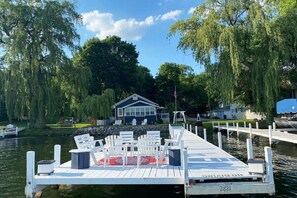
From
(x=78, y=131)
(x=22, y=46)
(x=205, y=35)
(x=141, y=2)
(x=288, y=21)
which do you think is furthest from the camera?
(x=78, y=131)

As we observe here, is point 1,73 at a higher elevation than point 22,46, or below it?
below

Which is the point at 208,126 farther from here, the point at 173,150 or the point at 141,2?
the point at 173,150

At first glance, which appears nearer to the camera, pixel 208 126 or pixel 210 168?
pixel 210 168

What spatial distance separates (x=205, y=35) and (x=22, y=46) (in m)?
16.8

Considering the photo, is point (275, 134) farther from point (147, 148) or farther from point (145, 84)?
point (145, 84)

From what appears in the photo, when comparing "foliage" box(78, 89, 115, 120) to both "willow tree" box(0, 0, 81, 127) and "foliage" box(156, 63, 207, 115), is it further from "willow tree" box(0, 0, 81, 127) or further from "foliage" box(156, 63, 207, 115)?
"foliage" box(156, 63, 207, 115)

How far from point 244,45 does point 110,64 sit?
25301 mm

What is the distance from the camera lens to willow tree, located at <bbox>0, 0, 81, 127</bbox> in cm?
2769

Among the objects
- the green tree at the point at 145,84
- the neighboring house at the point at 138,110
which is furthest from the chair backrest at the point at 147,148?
the green tree at the point at 145,84

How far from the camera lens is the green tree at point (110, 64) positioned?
43.6 m

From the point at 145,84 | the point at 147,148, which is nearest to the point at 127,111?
the point at 145,84

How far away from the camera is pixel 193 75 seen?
61062mm

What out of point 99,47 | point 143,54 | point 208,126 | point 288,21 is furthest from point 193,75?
point 288,21

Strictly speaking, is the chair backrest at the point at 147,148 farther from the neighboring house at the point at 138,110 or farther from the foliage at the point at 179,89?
the foliage at the point at 179,89
